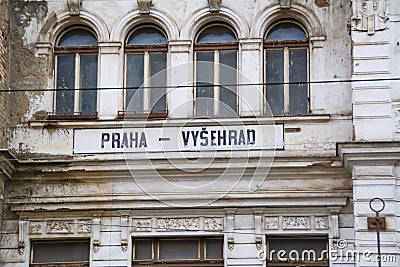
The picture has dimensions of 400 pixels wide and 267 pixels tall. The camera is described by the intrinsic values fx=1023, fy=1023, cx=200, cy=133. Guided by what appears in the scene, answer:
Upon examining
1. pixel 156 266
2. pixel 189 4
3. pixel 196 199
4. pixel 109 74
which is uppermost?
pixel 189 4

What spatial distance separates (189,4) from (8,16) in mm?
3296

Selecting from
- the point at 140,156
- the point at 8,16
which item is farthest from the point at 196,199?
the point at 8,16

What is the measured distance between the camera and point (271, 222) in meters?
17.3

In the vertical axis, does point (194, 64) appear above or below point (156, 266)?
above

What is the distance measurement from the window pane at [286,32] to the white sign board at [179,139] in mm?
1752

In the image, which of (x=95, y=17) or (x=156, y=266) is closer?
(x=156, y=266)

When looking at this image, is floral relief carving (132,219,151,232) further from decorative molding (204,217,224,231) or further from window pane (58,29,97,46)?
window pane (58,29,97,46)

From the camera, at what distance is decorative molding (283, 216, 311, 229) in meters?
17.2

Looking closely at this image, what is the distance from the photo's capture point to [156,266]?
17.3m

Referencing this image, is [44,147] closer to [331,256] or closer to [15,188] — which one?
[15,188]

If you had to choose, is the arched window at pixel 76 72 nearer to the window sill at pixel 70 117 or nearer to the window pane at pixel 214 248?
the window sill at pixel 70 117

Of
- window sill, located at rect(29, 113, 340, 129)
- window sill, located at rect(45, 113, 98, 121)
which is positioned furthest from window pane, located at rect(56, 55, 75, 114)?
window sill, located at rect(29, 113, 340, 129)

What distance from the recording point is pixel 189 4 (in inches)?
728

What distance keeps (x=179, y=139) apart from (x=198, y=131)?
1.18 ft
